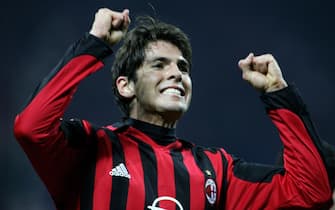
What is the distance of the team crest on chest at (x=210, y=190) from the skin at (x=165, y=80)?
0.80ft

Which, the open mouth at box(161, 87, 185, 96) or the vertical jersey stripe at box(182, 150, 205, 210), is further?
the open mouth at box(161, 87, 185, 96)

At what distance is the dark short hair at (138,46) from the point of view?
2271mm

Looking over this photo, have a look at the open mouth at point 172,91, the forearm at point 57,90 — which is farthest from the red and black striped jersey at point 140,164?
the open mouth at point 172,91

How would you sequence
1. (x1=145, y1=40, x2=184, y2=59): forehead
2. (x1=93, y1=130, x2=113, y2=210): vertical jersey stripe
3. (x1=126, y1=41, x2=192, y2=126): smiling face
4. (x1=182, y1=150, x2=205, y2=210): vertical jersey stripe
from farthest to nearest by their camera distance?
(x1=145, y1=40, x2=184, y2=59): forehead → (x1=126, y1=41, x2=192, y2=126): smiling face → (x1=182, y1=150, x2=205, y2=210): vertical jersey stripe → (x1=93, y1=130, x2=113, y2=210): vertical jersey stripe

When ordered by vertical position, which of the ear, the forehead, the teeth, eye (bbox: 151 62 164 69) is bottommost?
the ear

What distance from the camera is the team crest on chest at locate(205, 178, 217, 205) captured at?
201 centimetres

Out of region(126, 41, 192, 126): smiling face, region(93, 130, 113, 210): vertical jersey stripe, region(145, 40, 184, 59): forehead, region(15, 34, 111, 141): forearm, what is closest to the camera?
region(15, 34, 111, 141): forearm

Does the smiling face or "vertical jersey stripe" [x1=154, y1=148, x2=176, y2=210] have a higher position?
the smiling face

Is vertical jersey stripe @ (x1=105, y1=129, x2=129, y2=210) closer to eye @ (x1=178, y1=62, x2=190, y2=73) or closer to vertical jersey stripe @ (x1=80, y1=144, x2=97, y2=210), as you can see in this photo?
vertical jersey stripe @ (x1=80, y1=144, x2=97, y2=210)

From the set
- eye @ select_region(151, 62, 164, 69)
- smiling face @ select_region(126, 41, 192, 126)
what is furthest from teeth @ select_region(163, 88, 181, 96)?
eye @ select_region(151, 62, 164, 69)

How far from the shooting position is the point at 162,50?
2.24 meters

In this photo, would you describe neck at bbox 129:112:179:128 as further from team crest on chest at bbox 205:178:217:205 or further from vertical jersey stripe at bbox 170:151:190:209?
team crest on chest at bbox 205:178:217:205

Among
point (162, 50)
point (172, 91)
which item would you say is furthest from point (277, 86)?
point (162, 50)

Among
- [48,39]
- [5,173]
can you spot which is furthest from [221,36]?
[5,173]
